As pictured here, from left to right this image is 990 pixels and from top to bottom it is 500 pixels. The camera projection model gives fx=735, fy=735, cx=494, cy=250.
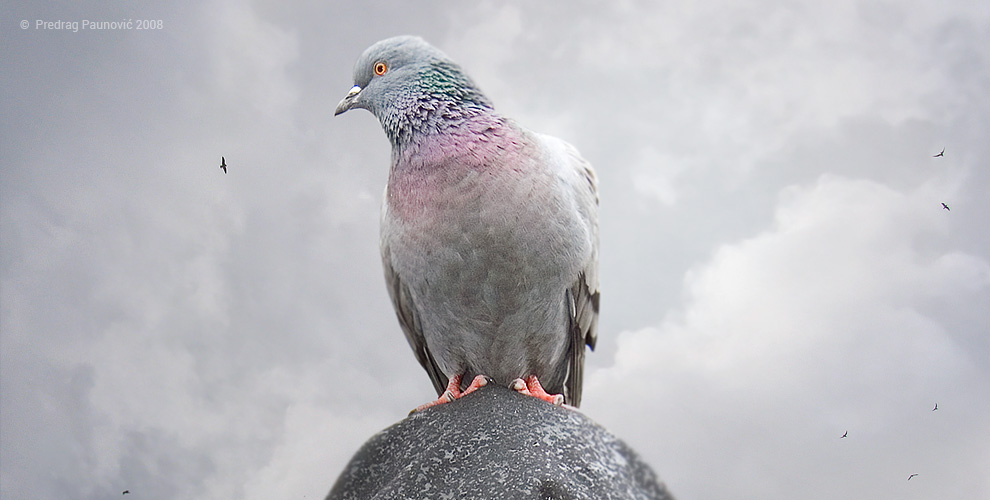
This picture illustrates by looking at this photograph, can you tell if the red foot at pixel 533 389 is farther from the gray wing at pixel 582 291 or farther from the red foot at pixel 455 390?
the gray wing at pixel 582 291

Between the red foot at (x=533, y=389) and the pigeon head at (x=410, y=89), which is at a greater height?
the pigeon head at (x=410, y=89)

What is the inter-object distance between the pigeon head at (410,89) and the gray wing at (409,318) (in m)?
0.78

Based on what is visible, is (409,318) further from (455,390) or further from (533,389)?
(533,389)

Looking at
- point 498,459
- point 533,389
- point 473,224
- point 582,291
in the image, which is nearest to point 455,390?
point 533,389

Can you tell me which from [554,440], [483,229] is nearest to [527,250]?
[483,229]

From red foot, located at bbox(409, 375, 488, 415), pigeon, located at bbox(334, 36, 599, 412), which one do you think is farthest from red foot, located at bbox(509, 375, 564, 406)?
red foot, located at bbox(409, 375, 488, 415)

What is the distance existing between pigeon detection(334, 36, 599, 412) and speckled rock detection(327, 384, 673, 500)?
64cm

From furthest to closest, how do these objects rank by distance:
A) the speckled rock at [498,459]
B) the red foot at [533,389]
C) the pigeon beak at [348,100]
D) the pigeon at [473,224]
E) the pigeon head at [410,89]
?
the pigeon beak at [348,100] → the red foot at [533,389] → the pigeon head at [410,89] → the pigeon at [473,224] → the speckled rock at [498,459]

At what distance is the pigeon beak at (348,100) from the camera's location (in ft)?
13.7

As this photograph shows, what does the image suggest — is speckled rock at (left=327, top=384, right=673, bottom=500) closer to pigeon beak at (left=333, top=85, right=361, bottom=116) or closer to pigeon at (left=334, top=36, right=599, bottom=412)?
pigeon at (left=334, top=36, right=599, bottom=412)

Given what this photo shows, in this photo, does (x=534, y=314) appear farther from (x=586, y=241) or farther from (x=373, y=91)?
(x=373, y=91)

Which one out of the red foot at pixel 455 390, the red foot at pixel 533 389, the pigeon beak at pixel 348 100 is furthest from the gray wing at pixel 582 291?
the pigeon beak at pixel 348 100

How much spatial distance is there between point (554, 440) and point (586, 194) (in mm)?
1644

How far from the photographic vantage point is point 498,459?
2.95m
